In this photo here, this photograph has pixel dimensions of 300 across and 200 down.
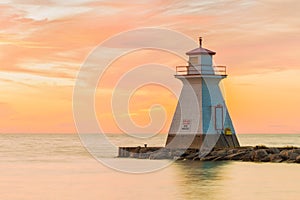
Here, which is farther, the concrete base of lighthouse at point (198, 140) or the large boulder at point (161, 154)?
the large boulder at point (161, 154)

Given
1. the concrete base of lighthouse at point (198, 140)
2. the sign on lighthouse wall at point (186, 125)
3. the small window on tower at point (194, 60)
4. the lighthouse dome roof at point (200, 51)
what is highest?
the lighthouse dome roof at point (200, 51)

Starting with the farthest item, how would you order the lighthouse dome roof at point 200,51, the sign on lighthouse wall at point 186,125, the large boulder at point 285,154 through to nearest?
the large boulder at point 285,154, the lighthouse dome roof at point 200,51, the sign on lighthouse wall at point 186,125

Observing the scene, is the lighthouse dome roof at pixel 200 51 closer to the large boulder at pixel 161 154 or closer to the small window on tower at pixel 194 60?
the small window on tower at pixel 194 60

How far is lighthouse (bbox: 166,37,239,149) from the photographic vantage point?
34531mm

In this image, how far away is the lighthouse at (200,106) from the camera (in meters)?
34.5

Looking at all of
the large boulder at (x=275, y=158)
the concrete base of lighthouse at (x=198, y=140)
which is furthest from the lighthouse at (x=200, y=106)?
the large boulder at (x=275, y=158)

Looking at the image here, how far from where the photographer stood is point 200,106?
113 ft

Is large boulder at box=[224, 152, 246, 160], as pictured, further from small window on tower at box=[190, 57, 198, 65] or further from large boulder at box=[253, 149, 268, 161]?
small window on tower at box=[190, 57, 198, 65]

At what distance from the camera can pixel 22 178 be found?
33.2 metres

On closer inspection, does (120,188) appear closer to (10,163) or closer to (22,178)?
(22,178)

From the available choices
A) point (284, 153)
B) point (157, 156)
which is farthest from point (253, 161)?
point (157, 156)

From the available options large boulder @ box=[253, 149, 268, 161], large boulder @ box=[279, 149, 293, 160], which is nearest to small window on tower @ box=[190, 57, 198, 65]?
large boulder @ box=[253, 149, 268, 161]

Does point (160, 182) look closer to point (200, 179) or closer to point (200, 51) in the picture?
point (200, 179)

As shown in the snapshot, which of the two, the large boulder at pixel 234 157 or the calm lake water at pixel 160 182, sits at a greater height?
the large boulder at pixel 234 157
